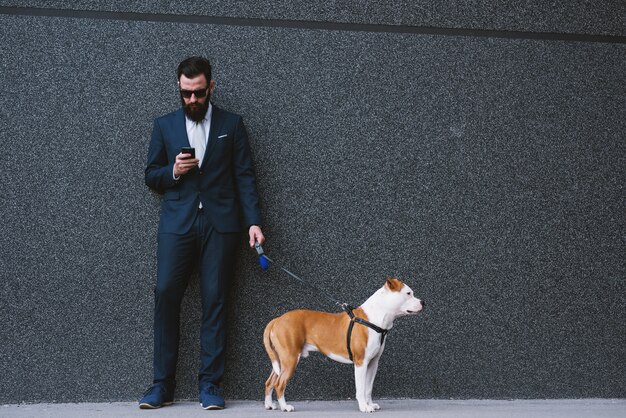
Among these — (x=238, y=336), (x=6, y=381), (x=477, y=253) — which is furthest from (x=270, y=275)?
(x=6, y=381)

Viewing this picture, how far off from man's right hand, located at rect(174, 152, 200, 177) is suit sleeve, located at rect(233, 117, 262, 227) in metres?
0.28

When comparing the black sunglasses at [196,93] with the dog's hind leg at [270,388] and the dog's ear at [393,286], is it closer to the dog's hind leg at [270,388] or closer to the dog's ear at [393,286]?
the dog's ear at [393,286]

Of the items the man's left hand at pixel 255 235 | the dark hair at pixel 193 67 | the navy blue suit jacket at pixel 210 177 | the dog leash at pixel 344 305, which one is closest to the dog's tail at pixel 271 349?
the dog leash at pixel 344 305

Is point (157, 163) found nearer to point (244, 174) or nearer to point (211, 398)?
point (244, 174)

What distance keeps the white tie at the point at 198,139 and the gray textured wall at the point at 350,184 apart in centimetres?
30

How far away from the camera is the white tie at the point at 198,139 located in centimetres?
392

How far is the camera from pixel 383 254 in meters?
4.20

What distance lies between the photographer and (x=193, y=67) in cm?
378

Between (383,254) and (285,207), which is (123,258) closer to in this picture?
(285,207)

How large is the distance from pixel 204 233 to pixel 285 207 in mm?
500

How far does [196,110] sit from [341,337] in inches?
49.9

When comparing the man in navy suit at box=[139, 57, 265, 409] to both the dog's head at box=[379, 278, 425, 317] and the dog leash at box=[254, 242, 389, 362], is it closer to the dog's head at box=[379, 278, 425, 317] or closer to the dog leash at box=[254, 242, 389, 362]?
the dog leash at box=[254, 242, 389, 362]

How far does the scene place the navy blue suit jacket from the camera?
3.87 m

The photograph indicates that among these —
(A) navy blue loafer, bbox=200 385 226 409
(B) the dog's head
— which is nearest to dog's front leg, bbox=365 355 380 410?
(B) the dog's head
